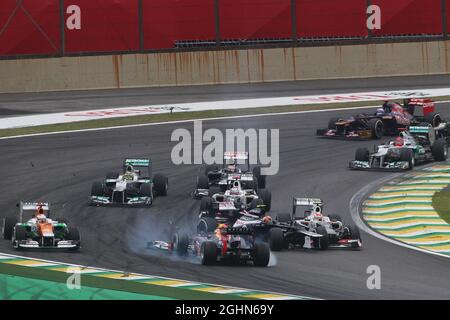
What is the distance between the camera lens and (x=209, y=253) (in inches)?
1023

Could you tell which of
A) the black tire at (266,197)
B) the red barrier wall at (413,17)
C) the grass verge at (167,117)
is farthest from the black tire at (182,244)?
the red barrier wall at (413,17)

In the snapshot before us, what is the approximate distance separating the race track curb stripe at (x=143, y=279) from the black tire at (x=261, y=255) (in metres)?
2.10

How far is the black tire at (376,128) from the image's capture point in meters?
45.6

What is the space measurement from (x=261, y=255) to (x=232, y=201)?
5.69 metres

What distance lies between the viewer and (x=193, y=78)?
64.5 metres

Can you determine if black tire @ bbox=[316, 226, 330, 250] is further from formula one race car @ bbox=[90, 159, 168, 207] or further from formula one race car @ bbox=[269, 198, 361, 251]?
formula one race car @ bbox=[90, 159, 168, 207]

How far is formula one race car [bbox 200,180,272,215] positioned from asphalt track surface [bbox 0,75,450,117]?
25.4m

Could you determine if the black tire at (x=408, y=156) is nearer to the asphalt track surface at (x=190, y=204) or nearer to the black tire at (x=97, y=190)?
the asphalt track surface at (x=190, y=204)

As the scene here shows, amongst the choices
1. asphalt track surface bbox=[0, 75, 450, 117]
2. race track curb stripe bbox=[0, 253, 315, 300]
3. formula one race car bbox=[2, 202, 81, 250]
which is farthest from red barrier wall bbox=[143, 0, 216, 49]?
race track curb stripe bbox=[0, 253, 315, 300]

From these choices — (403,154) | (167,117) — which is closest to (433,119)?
(403,154)

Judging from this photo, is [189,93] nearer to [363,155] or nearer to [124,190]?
[363,155]

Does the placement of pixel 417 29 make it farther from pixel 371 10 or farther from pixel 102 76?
pixel 102 76
